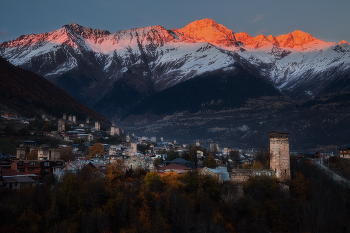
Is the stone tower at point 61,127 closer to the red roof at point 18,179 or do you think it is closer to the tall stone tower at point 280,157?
the red roof at point 18,179

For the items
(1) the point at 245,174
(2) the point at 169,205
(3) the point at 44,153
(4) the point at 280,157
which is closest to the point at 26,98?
(3) the point at 44,153

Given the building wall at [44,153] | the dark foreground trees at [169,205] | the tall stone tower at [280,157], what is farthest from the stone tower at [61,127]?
the tall stone tower at [280,157]

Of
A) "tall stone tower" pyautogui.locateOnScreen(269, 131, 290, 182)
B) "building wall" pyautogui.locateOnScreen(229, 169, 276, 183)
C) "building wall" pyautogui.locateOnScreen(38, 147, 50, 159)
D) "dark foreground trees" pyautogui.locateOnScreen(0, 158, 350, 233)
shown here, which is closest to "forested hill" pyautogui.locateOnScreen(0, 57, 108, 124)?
"building wall" pyautogui.locateOnScreen(38, 147, 50, 159)

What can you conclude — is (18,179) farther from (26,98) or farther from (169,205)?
(26,98)

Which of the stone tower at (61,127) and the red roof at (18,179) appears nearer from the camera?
the red roof at (18,179)

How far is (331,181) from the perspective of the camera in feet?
194

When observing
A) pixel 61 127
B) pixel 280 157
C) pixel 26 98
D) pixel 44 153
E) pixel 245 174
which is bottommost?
pixel 245 174

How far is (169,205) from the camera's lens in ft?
151

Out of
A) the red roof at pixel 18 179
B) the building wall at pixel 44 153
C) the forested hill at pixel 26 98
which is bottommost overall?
the red roof at pixel 18 179

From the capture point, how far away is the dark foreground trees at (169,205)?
40.7 metres

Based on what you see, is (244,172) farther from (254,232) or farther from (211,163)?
(211,163)

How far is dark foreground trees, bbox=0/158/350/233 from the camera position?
4069 cm

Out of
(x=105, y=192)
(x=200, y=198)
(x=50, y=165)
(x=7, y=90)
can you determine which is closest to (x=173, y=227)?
(x=200, y=198)

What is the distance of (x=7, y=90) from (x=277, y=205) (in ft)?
471
